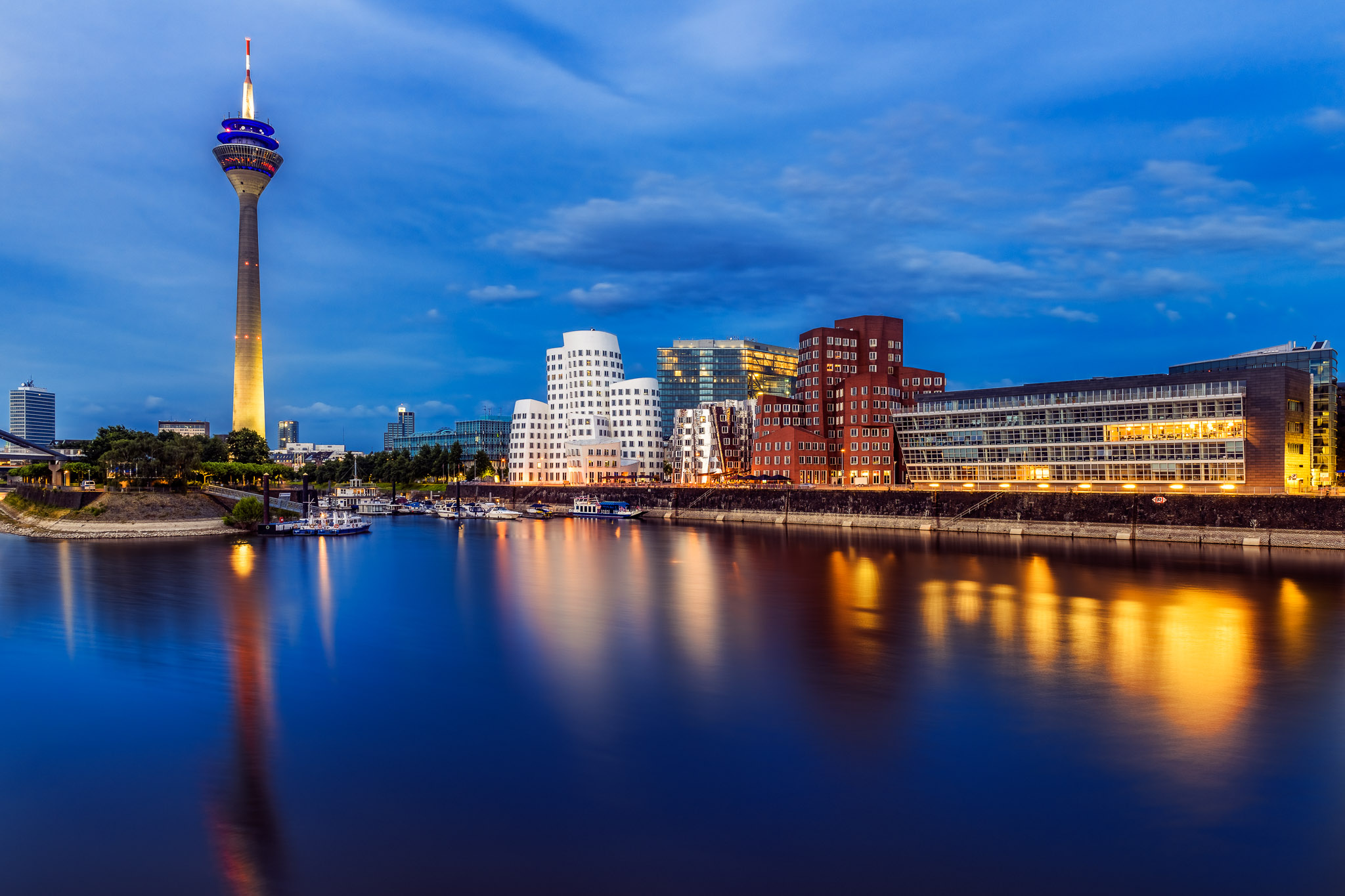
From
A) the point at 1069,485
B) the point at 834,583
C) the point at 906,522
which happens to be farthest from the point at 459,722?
the point at 1069,485

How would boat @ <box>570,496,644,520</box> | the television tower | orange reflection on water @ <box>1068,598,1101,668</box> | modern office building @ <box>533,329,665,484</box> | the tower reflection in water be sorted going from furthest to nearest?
the television tower
modern office building @ <box>533,329,665,484</box>
boat @ <box>570,496,644,520</box>
orange reflection on water @ <box>1068,598,1101,668</box>
the tower reflection in water

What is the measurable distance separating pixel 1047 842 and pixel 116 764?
2134 cm

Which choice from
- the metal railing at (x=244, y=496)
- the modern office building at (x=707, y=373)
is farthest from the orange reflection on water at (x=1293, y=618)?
the modern office building at (x=707, y=373)

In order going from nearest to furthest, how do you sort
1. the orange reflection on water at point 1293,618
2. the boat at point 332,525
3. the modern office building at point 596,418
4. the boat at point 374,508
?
the orange reflection on water at point 1293,618 → the boat at point 332,525 → the boat at point 374,508 → the modern office building at point 596,418

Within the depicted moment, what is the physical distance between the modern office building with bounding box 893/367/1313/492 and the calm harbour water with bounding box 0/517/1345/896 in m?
33.6

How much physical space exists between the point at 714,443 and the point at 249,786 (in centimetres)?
11237

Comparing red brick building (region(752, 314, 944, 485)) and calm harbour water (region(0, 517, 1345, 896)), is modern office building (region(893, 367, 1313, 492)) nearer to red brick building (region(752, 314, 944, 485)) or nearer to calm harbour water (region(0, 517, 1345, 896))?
red brick building (region(752, 314, 944, 485))

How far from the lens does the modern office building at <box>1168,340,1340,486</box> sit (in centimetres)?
9369

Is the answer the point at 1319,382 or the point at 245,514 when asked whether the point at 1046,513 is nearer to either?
the point at 1319,382

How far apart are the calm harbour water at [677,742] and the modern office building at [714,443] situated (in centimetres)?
8407

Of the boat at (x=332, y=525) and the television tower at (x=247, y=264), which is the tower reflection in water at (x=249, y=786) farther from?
A: the television tower at (x=247, y=264)

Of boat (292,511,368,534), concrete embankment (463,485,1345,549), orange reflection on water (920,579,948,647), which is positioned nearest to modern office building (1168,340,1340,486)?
concrete embankment (463,485,1345,549)

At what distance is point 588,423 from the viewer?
14938 centimetres

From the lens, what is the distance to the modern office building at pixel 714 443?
12825 centimetres
